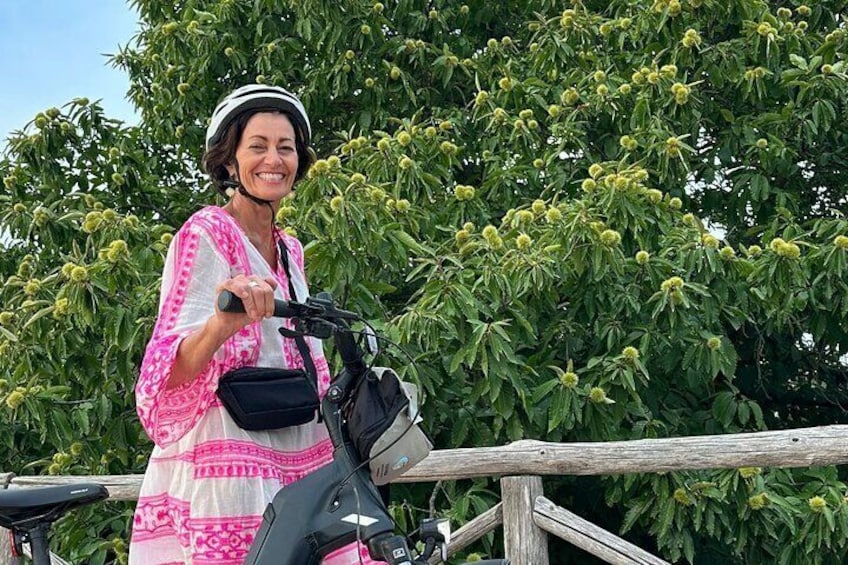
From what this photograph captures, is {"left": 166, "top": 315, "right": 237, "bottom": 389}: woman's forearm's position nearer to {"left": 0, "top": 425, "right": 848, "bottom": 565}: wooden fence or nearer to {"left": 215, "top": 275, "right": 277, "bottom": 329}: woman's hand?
{"left": 215, "top": 275, "right": 277, "bottom": 329}: woman's hand

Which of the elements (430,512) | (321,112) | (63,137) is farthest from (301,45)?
(430,512)

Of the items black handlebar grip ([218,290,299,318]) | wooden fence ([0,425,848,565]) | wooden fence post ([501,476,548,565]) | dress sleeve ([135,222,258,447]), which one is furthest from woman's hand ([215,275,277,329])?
wooden fence post ([501,476,548,565])

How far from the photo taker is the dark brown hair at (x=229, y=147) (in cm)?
192

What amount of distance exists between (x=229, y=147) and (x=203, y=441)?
49 centimetres

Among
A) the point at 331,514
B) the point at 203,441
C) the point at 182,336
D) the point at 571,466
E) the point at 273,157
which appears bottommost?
the point at 331,514

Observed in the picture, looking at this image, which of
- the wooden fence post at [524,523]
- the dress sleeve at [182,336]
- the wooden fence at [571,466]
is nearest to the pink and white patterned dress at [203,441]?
the dress sleeve at [182,336]

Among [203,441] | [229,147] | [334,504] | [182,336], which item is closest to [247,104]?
[229,147]

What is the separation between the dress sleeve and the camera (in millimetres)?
1805

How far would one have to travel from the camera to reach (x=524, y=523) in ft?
11.7

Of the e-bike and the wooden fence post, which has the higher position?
the wooden fence post

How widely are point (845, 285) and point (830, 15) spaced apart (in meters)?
2.12

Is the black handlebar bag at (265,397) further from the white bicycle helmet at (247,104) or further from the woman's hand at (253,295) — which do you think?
the white bicycle helmet at (247,104)

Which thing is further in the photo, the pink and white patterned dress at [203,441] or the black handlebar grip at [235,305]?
the pink and white patterned dress at [203,441]

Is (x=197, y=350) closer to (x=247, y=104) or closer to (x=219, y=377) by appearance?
(x=219, y=377)
